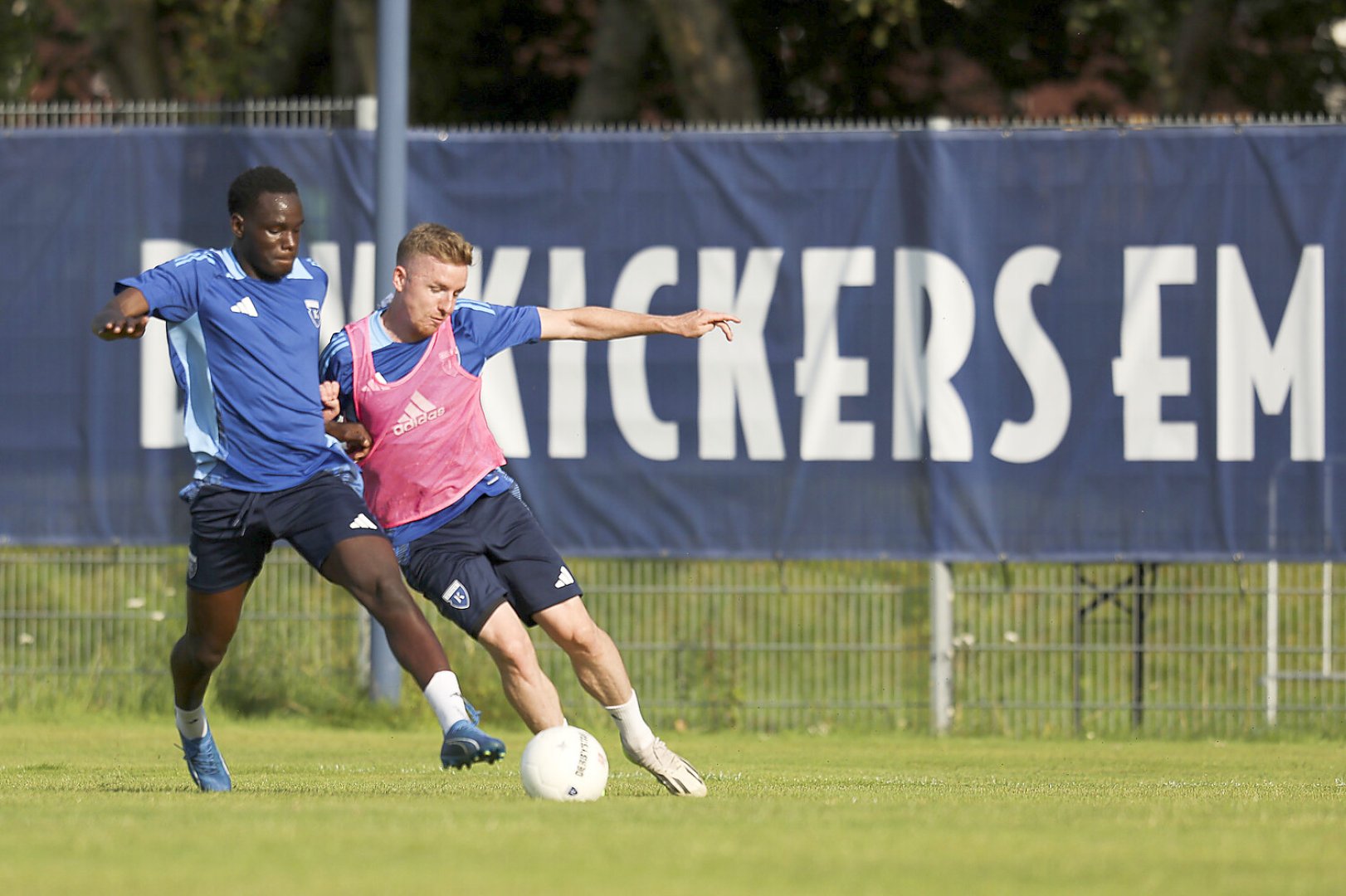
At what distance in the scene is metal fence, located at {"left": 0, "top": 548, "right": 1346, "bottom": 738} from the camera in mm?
11359

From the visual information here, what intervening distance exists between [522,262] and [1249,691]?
15.6 ft

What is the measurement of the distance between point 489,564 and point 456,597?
21cm

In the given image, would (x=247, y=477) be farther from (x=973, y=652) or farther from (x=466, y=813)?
(x=973, y=652)

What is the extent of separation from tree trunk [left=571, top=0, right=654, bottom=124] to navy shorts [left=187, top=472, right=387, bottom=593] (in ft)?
34.5

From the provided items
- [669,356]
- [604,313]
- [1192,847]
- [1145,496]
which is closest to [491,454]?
[604,313]

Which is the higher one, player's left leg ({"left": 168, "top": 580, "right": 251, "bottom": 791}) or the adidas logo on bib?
the adidas logo on bib

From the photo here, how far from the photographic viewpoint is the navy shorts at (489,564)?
7199mm

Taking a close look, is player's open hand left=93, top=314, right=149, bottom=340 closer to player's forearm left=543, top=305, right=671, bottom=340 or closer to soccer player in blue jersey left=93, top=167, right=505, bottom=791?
soccer player in blue jersey left=93, top=167, right=505, bottom=791

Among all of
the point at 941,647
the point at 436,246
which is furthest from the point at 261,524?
the point at 941,647

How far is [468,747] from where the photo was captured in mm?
6293

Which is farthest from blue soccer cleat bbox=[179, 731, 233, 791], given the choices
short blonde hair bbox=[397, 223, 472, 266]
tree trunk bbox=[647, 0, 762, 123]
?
tree trunk bbox=[647, 0, 762, 123]

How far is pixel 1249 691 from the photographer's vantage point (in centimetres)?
1134

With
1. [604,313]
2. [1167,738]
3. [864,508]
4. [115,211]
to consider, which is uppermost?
[115,211]

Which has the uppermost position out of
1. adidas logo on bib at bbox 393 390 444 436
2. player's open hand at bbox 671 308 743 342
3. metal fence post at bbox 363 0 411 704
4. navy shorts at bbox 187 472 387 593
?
metal fence post at bbox 363 0 411 704
